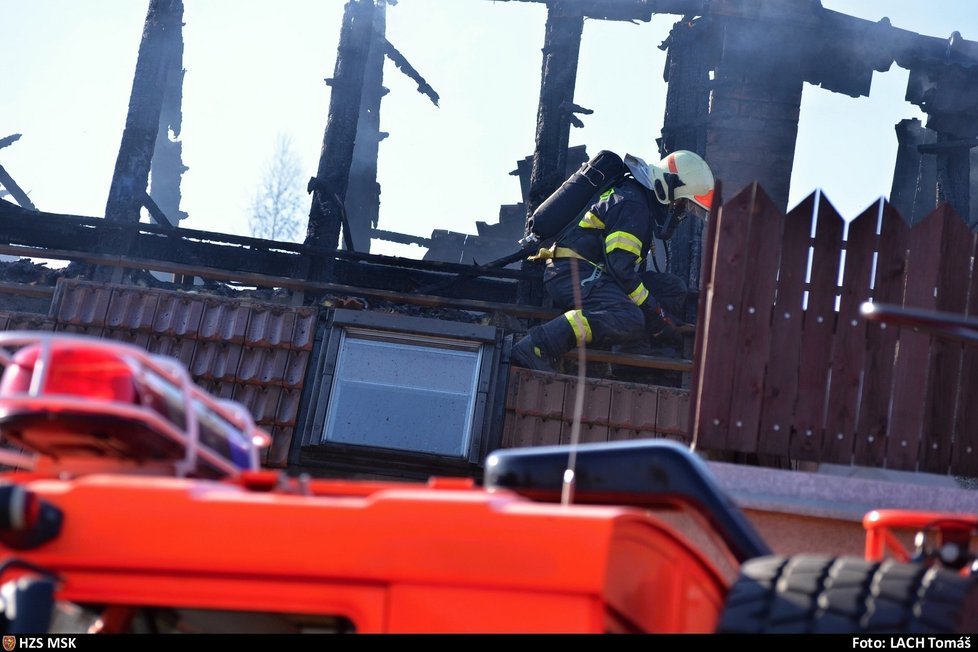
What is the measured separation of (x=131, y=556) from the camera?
2008 millimetres

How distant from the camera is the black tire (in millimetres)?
2018

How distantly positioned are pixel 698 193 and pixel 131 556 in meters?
7.54

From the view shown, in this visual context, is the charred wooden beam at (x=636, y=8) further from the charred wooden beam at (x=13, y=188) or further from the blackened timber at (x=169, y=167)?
the blackened timber at (x=169, y=167)

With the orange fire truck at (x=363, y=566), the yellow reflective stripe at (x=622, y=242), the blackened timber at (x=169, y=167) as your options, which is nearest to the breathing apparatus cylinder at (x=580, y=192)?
the yellow reflective stripe at (x=622, y=242)

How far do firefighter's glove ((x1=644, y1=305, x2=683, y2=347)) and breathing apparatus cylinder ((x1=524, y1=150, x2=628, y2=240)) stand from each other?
1.04 meters

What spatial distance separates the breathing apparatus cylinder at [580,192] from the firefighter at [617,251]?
89mm

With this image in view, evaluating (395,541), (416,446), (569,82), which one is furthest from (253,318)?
(395,541)

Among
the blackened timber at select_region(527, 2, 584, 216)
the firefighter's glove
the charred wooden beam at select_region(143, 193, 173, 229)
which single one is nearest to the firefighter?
the firefighter's glove

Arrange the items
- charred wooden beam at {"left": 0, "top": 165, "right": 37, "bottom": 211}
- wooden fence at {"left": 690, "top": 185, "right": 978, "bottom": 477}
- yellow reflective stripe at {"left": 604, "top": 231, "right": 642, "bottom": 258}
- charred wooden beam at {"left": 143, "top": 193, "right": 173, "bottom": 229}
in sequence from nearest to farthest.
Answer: wooden fence at {"left": 690, "top": 185, "right": 978, "bottom": 477} → yellow reflective stripe at {"left": 604, "top": 231, "right": 642, "bottom": 258} → charred wooden beam at {"left": 143, "top": 193, "right": 173, "bottom": 229} → charred wooden beam at {"left": 0, "top": 165, "right": 37, "bottom": 211}

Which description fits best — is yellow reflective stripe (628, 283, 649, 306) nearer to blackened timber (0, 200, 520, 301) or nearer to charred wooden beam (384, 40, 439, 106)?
blackened timber (0, 200, 520, 301)

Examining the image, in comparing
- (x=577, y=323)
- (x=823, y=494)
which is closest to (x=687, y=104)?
(x=577, y=323)

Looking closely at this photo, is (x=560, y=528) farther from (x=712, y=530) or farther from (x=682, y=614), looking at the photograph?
(x=712, y=530)

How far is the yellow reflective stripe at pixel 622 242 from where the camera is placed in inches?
352

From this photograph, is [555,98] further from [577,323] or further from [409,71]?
[409,71]
